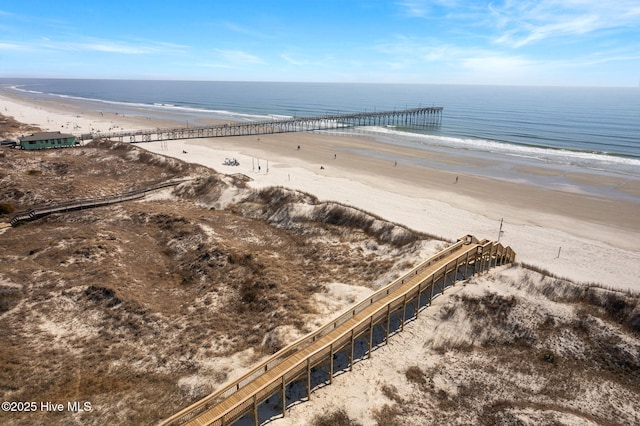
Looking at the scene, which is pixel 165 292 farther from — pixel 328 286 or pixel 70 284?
pixel 328 286

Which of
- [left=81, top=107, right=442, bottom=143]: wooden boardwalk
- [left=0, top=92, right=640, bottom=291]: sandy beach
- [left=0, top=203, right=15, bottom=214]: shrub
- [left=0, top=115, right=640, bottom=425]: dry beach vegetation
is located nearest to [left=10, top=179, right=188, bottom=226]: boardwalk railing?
[left=0, top=115, right=640, bottom=425]: dry beach vegetation

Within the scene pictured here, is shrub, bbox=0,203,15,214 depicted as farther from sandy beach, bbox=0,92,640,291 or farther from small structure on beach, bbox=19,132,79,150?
small structure on beach, bbox=19,132,79,150

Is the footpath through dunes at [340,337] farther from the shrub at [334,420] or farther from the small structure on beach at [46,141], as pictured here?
the small structure on beach at [46,141]

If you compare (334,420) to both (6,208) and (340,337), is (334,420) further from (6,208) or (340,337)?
(6,208)

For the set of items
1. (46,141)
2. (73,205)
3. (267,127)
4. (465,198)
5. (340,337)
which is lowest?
(340,337)

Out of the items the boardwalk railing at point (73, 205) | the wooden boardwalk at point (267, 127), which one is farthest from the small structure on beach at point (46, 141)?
the boardwalk railing at point (73, 205)

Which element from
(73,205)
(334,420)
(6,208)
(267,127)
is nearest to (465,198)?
(334,420)

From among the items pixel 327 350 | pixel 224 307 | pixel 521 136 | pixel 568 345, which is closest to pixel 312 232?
pixel 224 307
